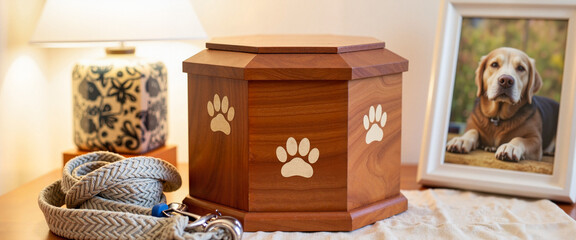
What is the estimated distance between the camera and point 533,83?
105 cm

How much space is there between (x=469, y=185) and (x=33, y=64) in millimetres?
805

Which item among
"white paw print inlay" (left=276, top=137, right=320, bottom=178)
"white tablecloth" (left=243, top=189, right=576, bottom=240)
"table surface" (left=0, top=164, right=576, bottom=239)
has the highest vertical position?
"white paw print inlay" (left=276, top=137, right=320, bottom=178)

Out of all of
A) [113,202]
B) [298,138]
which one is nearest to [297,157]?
[298,138]

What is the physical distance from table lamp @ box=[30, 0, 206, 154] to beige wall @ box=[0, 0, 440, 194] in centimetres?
11

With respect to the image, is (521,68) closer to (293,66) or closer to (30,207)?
(293,66)

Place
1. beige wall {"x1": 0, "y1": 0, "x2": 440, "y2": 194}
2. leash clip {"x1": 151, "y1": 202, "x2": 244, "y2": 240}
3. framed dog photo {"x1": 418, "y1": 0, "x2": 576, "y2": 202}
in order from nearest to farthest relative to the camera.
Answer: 1. leash clip {"x1": 151, "y1": 202, "x2": 244, "y2": 240}
2. framed dog photo {"x1": 418, "y1": 0, "x2": 576, "y2": 202}
3. beige wall {"x1": 0, "y1": 0, "x2": 440, "y2": 194}

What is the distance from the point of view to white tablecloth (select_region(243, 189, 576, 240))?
845 millimetres

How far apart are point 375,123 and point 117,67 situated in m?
0.46

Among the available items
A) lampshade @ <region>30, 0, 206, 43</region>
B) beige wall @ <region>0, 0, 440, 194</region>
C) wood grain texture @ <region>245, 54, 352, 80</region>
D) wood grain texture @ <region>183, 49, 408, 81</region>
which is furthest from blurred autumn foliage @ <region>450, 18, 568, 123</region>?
lampshade @ <region>30, 0, 206, 43</region>

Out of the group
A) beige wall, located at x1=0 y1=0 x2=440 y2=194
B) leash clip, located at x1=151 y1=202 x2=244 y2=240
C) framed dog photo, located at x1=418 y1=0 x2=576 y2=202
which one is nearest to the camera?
leash clip, located at x1=151 y1=202 x2=244 y2=240

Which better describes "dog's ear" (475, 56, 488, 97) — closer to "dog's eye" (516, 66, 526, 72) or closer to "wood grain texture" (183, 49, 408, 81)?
"dog's eye" (516, 66, 526, 72)

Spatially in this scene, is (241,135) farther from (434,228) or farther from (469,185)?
(469,185)

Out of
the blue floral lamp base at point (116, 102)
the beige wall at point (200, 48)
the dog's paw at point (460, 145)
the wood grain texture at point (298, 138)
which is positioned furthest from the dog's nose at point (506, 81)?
the blue floral lamp base at point (116, 102)

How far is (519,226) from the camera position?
34.3 inches
